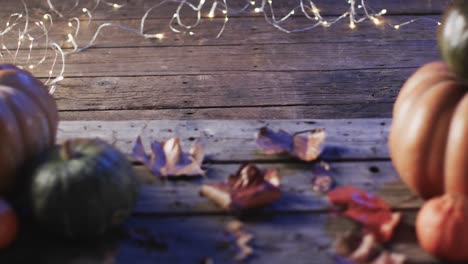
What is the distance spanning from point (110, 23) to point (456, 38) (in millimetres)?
2285

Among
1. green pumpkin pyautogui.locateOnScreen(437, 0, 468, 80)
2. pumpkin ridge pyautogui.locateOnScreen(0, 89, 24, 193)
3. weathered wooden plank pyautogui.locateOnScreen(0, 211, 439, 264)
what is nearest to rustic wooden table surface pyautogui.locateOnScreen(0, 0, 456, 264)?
weathered wooden plank pyautogui.locateOnScreen(0, 211, 439, 264)

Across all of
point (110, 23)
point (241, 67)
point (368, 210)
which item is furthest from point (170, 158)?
point (110, 23)

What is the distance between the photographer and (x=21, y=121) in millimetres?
1267

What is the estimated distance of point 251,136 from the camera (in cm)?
156

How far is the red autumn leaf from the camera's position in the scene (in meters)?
1.19

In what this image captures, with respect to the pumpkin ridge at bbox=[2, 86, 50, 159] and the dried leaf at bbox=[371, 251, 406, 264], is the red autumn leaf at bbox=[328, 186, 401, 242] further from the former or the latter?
the pumpkin ridge at bbox=[2, 86, 50, 159]

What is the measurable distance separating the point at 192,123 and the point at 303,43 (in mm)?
1435

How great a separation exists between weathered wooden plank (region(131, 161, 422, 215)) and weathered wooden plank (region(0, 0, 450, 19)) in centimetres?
201

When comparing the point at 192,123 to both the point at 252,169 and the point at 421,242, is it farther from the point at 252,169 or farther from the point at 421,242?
the point at 421,242

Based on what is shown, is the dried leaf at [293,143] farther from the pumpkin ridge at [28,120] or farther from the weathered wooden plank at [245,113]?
the weathered wooden plank at [245,113]

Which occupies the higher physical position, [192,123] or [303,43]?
[192,123]

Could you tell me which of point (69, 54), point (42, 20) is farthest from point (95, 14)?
point (69, 54)

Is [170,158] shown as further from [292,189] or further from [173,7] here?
[173,7]

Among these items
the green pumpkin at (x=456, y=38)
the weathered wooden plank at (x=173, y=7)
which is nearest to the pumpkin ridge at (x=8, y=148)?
the green pumpkin at (x=456, y=38)
